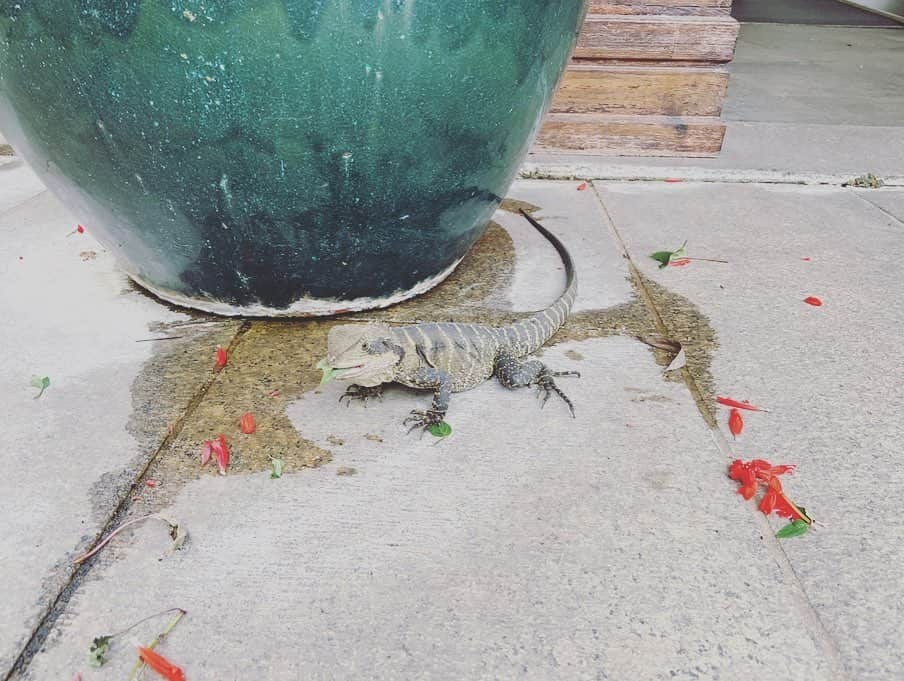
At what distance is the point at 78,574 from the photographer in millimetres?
1594

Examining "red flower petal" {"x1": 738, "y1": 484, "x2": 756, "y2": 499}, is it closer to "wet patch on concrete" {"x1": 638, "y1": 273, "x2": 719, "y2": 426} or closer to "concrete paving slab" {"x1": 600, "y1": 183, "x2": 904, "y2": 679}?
"concrete paving slab" {"x1": 600, "y1": 183, "x2": 904, "y2": 679}

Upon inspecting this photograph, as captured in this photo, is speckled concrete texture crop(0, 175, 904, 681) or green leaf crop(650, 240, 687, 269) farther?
green leaf crop(650, 240, 687, 269)

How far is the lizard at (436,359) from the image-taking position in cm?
208

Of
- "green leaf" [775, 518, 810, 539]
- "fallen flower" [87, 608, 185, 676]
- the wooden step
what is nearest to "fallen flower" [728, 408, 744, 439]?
Result: "green leaf" [775, 518, 810, 539]

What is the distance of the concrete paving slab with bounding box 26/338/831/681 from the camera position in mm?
1426

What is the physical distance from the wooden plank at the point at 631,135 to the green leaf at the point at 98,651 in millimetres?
4052

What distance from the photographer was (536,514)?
1.79 metres

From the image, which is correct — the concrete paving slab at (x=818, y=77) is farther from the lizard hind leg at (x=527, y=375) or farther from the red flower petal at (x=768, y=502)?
the red flower petal at (x=768, y=502)

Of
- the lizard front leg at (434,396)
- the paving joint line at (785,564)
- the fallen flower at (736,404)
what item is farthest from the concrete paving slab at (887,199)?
the lizard front leg at (434,396)

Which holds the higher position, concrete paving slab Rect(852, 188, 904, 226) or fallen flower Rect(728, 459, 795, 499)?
fallen flower Rect(728, 459, 795, 499)

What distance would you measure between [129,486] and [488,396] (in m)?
1.07

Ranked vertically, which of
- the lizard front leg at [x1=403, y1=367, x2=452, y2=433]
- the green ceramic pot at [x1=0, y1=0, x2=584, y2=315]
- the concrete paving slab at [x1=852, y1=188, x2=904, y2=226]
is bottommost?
the concrete paving slab at [x1=852, y1=188, x2=904, y2=226]

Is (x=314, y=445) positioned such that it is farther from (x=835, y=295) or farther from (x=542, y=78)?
(x=835, y=295)

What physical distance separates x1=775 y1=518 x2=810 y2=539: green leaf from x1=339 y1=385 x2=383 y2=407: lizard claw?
3.90ft
